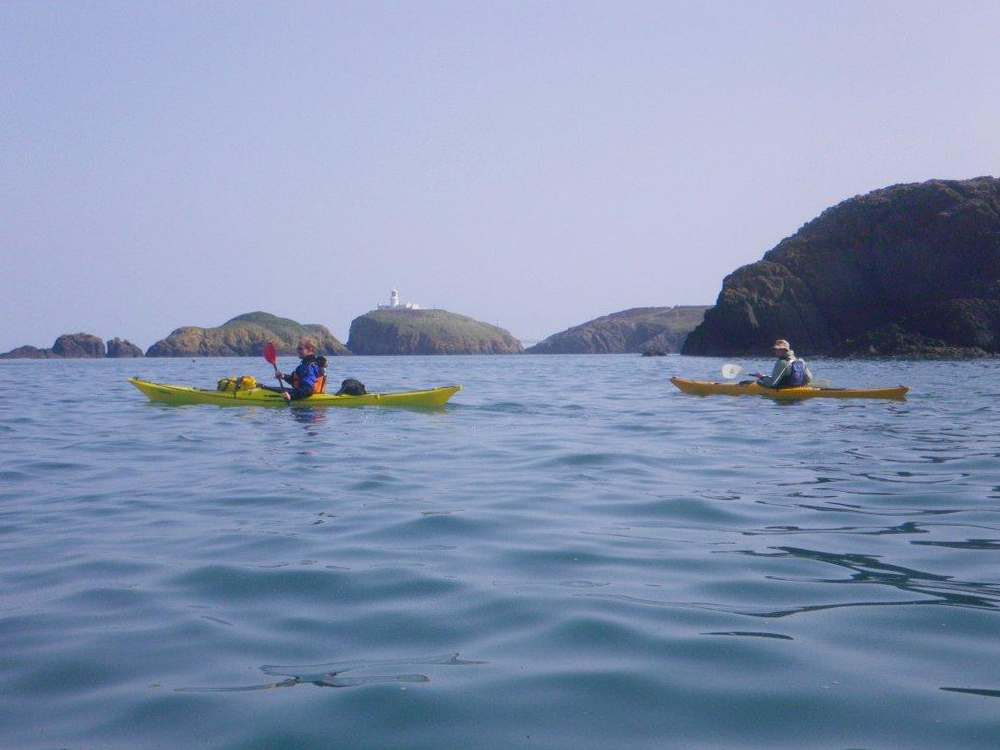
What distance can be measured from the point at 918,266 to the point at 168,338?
11056 cm

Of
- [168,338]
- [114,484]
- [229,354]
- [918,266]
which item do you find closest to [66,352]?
[168,338]

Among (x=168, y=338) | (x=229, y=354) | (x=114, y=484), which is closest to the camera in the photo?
(x=114, y=484)

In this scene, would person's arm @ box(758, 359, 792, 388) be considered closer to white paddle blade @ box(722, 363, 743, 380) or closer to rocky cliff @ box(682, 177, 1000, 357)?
white paddle blade @ box(722, 363, 743, 380)

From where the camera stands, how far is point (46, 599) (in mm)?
5152

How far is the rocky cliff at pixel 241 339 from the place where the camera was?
14338 centimetres

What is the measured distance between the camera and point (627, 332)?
586ft

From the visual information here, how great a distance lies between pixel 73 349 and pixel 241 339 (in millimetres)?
30715

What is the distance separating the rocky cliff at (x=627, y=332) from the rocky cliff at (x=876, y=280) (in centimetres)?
7316

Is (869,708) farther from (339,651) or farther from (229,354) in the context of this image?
(229,354)

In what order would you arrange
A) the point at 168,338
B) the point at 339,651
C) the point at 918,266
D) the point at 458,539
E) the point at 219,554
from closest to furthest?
the point at 339,651, the point at 219,554, the point at 458,539, the point at 918,266, the point at 168,338

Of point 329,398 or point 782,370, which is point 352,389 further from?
point 782,370

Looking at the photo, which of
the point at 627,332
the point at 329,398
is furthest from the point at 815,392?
the point at 627,332

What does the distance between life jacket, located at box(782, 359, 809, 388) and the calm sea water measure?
330 inches

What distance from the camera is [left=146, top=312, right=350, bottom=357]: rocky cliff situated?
143 m
